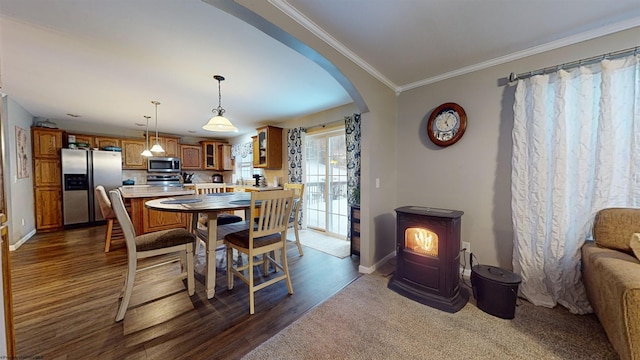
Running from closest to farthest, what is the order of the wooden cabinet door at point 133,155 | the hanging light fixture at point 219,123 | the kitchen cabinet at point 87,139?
1. the hanging light fixture at point 219,123
2. the kitchen cabinet at point 87,139
3. the wooden cabinet door at point 133,155

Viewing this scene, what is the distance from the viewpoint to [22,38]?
1945mm

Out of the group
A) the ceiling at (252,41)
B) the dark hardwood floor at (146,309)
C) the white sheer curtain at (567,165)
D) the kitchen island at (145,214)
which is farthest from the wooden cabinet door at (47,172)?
the white sheer curtain at (567,165)

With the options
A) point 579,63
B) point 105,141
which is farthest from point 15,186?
point 579,63

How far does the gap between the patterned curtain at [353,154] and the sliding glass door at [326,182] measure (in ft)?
1.24

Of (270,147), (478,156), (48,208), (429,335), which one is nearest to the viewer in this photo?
(429,335)

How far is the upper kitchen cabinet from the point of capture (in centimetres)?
471

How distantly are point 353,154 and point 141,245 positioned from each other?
2.73 m

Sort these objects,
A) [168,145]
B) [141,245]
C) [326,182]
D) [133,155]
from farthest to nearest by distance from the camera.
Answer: [168,145] → [133,155] → [326,182] → [141,245]

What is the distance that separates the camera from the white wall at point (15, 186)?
10.8 feet

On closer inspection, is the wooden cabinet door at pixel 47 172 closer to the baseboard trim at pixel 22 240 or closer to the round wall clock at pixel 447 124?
the baseboard trim at pixel 22 240

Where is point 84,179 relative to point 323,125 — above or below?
below

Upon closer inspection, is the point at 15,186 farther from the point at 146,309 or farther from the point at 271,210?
the point at 271,210

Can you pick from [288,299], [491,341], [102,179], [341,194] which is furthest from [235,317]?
[102,179]

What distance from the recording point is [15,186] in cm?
350
